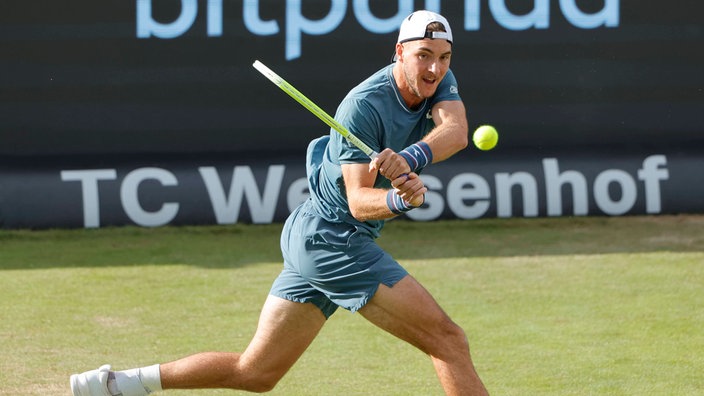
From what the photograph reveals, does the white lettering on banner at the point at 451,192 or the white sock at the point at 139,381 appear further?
the white lettering on banner at the point at 451,192

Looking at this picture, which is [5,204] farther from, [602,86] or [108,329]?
[602,86]

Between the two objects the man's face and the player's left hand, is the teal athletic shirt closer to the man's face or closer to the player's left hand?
the man's face

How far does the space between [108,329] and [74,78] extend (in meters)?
3.25

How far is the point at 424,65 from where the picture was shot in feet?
17.4

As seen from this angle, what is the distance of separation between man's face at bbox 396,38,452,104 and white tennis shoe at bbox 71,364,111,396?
6.12 ft

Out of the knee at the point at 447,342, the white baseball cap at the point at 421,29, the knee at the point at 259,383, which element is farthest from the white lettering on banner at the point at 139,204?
the knee at the point at 447,342

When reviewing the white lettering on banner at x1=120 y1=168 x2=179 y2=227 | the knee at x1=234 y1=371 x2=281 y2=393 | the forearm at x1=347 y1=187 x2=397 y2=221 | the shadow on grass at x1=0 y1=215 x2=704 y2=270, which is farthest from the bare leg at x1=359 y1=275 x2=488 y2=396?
the white lettering on banner at x1=120 y1=168 x2=179 y2=227

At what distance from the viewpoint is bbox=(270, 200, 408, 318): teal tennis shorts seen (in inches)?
210

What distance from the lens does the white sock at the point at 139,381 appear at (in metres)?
5.66

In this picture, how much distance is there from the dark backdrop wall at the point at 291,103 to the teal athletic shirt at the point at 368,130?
16.2 ft

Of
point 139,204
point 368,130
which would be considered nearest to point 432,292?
point 139,204

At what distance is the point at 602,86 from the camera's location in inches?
420

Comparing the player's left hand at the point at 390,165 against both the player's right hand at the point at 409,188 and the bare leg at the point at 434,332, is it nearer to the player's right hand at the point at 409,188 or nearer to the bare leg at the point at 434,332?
the player's right hand at the point at 409,188

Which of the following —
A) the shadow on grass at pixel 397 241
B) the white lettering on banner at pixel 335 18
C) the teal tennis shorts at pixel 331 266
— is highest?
the white lettering on banner at pixel 335 18
